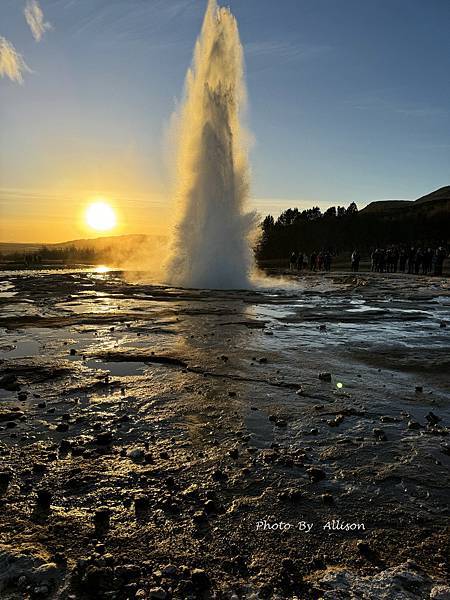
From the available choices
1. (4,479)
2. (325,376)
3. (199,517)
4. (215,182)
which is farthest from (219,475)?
(215,182)

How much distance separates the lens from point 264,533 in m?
3.37

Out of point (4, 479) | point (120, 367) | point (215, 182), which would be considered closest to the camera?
point (4, 479)

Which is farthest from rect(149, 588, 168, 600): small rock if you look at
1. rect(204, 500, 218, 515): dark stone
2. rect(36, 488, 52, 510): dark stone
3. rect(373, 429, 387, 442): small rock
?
rect(373, 429, 387, 442): small rock

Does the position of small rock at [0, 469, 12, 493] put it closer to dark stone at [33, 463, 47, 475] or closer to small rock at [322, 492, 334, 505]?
dark stone at [33, 463, 47, 475]

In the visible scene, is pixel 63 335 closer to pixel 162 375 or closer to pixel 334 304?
pixel 162 375

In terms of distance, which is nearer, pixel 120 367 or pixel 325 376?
pixel 325 376

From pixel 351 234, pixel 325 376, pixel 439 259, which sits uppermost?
pixel 351 234

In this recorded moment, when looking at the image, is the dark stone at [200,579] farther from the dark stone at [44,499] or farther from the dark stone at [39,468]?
the dark stone at [39,468]

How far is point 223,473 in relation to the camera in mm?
4234

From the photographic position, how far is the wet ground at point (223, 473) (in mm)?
2926

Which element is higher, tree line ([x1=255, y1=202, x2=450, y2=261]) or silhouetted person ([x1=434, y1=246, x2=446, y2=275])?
tree line ([x1=255, y1=202, x2=450, y2=261])

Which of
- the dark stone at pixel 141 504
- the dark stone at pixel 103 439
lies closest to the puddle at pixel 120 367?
the dark stone at pixel 103 439

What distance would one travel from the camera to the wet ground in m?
2.93

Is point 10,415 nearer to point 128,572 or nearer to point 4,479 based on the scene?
point 4,479
